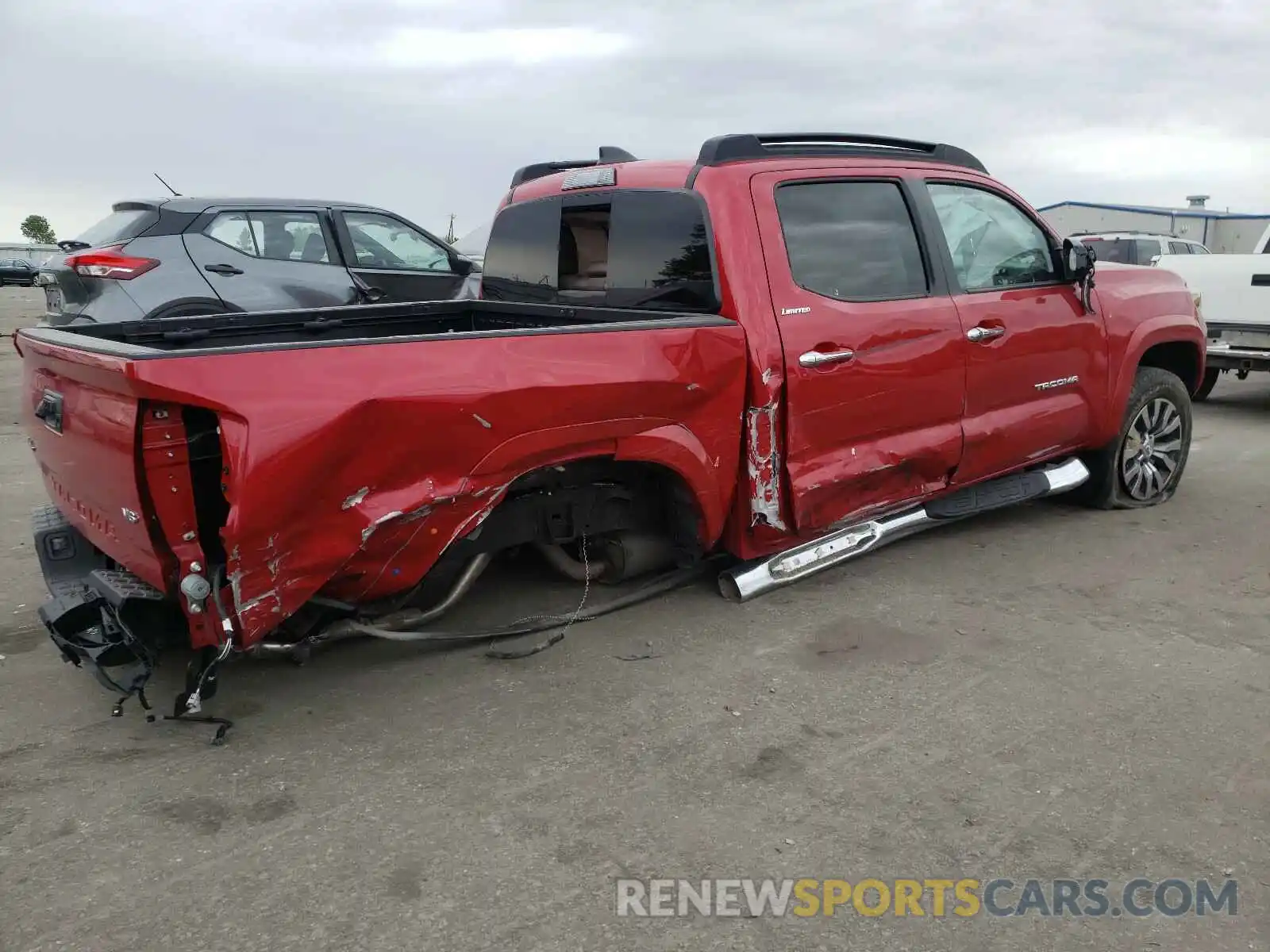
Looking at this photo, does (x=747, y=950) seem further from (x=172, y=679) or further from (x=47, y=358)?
(x=47, y=358)

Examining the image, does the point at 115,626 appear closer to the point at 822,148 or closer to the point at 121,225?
the point at 822,148

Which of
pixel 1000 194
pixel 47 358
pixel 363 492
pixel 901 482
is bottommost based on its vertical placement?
pixel 901 482

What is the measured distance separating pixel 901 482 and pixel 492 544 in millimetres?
1947

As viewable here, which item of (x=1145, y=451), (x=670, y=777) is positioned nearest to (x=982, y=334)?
(x=1145, y=451)

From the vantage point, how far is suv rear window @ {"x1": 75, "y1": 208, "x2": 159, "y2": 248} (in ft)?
26.7

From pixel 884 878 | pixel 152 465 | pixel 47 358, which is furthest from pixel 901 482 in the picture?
pixel 47 358

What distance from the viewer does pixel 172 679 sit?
366cm

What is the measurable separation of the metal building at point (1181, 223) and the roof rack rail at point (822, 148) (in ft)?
101

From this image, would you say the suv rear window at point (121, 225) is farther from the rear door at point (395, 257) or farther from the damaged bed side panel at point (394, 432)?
the damaged bed side panel at point (394, 432)

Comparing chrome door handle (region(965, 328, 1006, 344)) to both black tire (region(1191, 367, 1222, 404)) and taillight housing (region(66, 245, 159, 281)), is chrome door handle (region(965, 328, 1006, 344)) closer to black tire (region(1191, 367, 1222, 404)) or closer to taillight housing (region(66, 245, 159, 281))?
taillight housing (region(66, 245, 159, 281))

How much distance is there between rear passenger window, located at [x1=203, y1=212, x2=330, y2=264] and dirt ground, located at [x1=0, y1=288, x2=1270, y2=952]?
4706 mm

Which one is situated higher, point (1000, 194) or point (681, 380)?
point (1000, 194)

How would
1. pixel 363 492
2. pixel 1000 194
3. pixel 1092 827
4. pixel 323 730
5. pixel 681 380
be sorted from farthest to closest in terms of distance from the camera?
pixel 1000 194
pixel 681 380
pixel 323 730
pixel 363 492
pixel 1092 827

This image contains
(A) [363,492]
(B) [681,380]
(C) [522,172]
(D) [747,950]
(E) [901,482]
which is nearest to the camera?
(D) [747,950]
